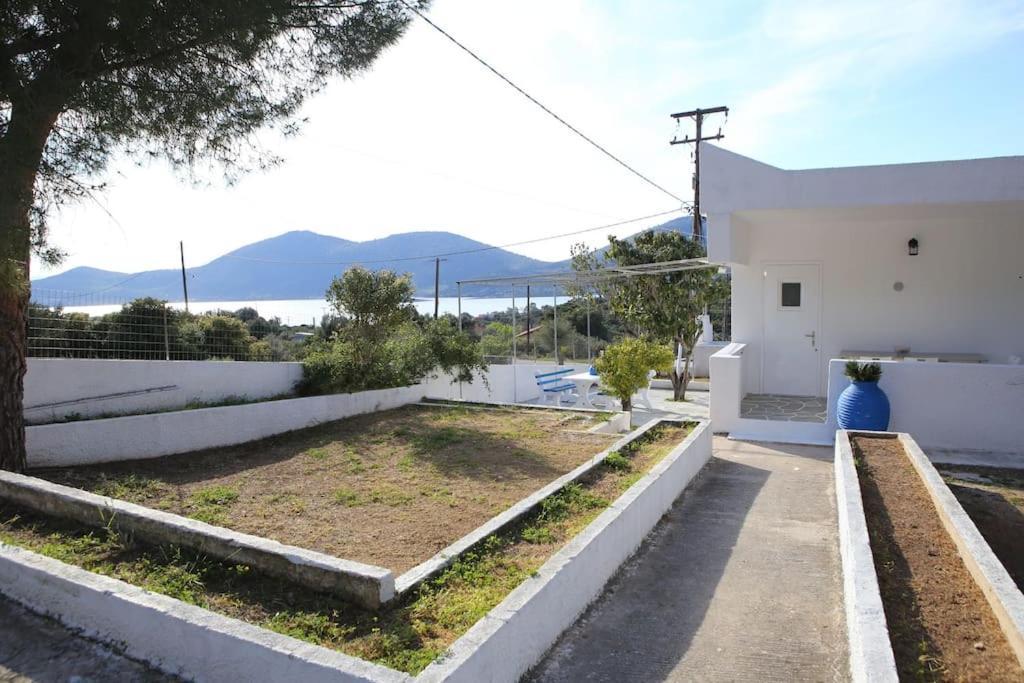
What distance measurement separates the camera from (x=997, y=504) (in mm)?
6766

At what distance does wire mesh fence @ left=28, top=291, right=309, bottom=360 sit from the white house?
313 inches

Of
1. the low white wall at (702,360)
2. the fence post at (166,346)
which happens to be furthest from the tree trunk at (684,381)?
the fence post at (166,346)

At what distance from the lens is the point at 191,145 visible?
6918mm

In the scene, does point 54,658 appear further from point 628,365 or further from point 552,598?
point 628,365

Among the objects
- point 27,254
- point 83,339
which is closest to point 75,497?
point 27,254

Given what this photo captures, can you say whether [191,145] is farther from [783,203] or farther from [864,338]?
[864,338]

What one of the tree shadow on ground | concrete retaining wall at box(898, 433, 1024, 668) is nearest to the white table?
the tree shadow on ground

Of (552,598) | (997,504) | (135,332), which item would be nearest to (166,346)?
(135,332)

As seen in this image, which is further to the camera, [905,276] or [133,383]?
[905,276]

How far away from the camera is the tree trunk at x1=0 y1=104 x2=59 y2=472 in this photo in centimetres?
487

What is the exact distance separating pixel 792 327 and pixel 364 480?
8.13 metres

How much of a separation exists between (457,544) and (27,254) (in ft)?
13.1

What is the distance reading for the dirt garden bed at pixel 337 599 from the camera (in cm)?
319

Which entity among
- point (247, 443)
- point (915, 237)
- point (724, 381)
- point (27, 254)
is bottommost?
point (247, 443)
